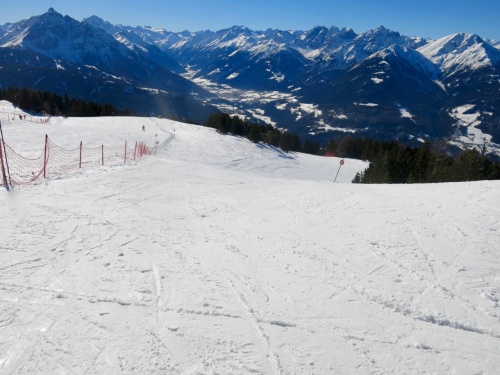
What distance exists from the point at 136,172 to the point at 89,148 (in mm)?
15964

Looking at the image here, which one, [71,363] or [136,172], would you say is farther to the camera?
[136,172]

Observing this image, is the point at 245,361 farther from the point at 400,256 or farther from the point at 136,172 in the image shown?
the point at 136,172

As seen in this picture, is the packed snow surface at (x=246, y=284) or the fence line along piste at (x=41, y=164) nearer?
the packed snow surface at (x=246, y=284)

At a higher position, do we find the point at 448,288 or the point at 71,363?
the point at 448,288

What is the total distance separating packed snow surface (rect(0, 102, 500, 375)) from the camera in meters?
5.13

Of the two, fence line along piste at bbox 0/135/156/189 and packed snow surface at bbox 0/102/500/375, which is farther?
fence line along piste at bbox 0/135/156/189

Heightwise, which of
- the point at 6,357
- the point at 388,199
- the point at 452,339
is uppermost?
the point at 388,199

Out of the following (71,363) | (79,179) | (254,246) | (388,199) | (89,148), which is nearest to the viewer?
(71,363)

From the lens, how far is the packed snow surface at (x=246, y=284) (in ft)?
16.8

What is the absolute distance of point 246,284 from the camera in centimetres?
734

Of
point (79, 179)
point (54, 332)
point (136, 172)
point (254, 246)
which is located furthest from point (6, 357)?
point (136, 172)

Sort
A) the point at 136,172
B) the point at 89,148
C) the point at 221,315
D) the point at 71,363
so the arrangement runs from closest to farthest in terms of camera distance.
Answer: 1. the point at 71,363
2. the point at 221,315
3. the point at 136,172
4. the point at 89,148

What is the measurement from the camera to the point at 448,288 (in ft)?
24.1

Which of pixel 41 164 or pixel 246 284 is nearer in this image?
pixel 246 284
